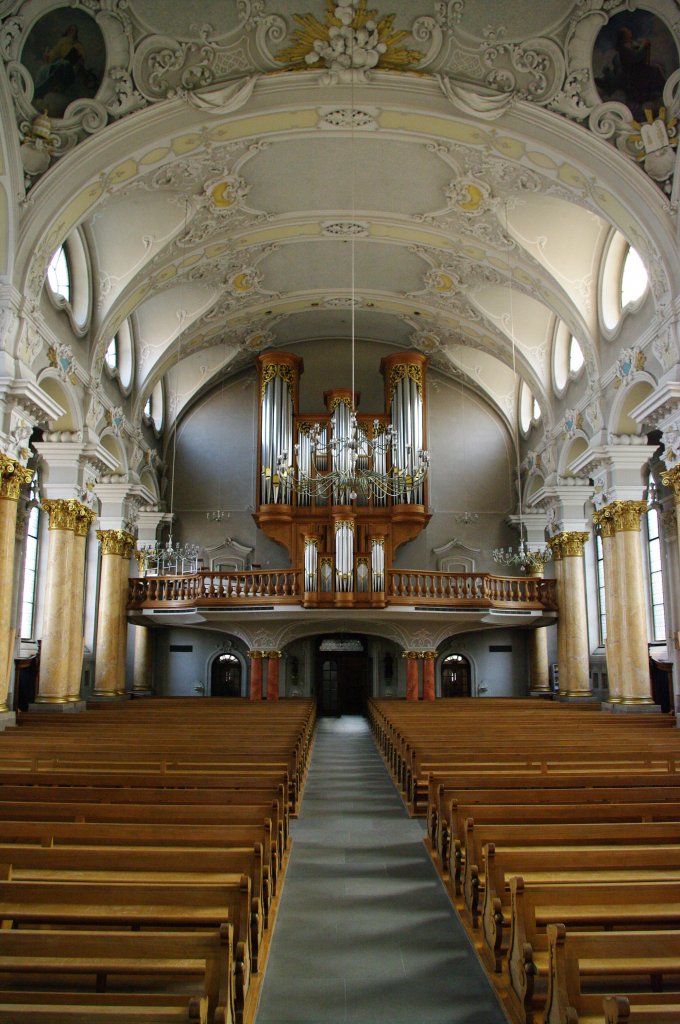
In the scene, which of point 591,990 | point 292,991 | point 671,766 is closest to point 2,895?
point 292,991

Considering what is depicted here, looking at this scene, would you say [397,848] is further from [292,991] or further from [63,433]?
[63,433]

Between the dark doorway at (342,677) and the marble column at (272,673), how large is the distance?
449 cm

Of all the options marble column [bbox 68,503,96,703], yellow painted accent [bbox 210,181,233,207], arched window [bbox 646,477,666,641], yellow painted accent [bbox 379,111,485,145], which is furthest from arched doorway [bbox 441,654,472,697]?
yellow painted accent [bbox 379,111,485,145]

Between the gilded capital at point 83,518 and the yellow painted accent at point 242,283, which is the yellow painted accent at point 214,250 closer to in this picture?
the yellow painted accent at point 242,283

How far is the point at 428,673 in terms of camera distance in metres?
23.6

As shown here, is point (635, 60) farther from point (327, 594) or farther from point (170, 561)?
point (170, 561)

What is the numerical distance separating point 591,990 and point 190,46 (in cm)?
1362

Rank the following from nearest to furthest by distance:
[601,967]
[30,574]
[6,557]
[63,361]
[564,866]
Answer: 1. [601,967]
2. [564,866]
3. [6,557]
4. [63,361]
5. [30,574]

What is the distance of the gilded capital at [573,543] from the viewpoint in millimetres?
21500

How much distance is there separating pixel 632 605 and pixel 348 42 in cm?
1215

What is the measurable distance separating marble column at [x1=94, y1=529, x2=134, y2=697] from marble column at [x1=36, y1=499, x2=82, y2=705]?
3.89 meters

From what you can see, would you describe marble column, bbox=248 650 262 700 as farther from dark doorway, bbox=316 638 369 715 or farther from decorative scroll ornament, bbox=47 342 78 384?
decorative scroll ornament, bbox=47 342 78 384

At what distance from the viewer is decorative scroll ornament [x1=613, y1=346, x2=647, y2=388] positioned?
15.5 meters

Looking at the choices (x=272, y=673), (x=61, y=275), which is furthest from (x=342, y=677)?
(x=61, y=275)
